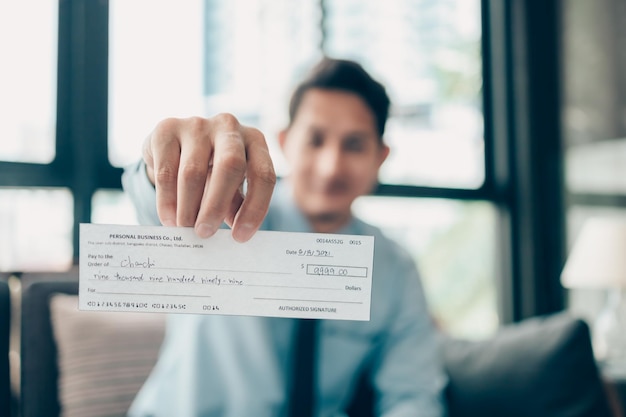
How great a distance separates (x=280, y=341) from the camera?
611mm

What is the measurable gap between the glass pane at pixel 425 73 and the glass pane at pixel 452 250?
0.10 meters

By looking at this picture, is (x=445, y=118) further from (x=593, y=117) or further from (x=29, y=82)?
(x=29, y=82)

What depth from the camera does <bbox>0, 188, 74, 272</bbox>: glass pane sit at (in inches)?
47.5

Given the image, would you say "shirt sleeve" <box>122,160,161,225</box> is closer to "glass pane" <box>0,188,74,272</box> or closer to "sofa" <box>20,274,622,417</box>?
"sofa" <box>20,274,622,417</box>

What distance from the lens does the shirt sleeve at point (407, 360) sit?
70 centimetres

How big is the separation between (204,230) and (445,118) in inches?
76.8

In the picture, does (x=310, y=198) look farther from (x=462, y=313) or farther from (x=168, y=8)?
(x=462, y=313)

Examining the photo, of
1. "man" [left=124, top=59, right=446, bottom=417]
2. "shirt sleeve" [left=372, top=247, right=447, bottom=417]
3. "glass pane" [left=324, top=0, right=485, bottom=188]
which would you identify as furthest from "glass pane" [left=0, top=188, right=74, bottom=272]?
"glass pane" [left=324, top=0, right=485, bottom=188]

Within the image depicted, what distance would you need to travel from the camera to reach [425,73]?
210 cm

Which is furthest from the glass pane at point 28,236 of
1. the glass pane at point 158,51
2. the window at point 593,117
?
the window at point 593,117

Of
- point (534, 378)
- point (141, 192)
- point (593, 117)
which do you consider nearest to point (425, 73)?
point (593, 117)

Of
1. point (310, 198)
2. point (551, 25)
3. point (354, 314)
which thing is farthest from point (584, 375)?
point (551, 25)

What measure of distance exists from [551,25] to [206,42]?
155 cm

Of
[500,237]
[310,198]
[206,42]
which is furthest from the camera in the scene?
[500,237]
